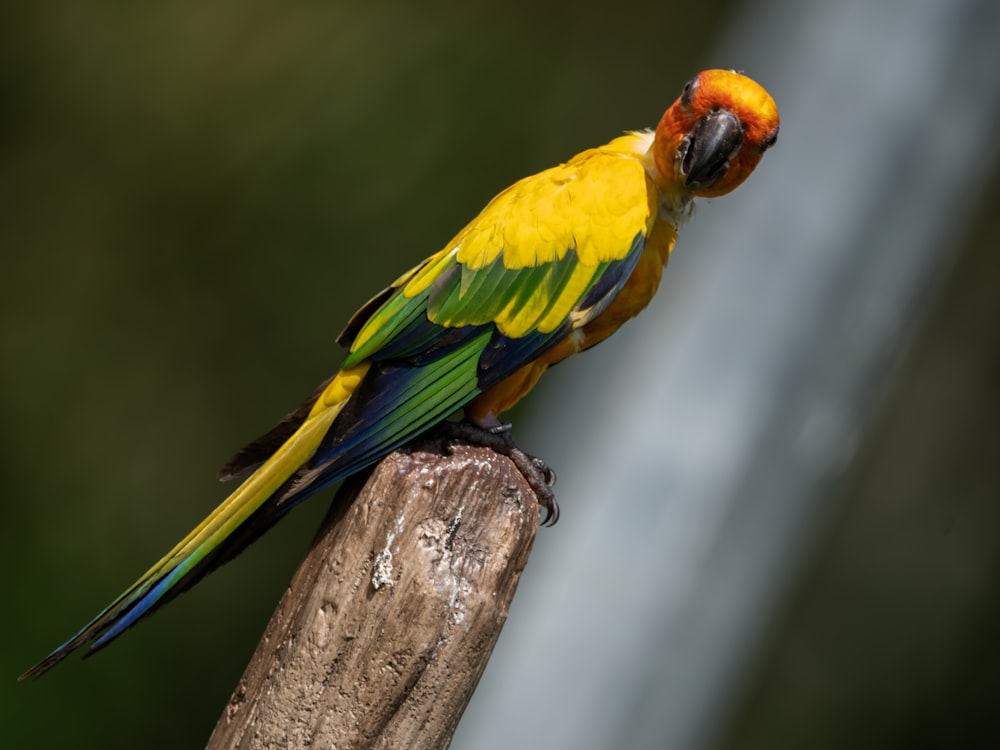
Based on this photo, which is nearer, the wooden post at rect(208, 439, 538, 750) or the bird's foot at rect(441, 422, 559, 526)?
the wooden post at rect(208, 439, 538, 750)

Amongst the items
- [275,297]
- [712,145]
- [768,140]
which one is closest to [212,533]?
[712,145]

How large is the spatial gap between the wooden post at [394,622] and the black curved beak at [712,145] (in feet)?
2.73

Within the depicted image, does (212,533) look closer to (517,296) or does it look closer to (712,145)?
(517,296)

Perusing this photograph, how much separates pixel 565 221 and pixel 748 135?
0.43m

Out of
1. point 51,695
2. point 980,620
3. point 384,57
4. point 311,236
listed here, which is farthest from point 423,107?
point 980,620

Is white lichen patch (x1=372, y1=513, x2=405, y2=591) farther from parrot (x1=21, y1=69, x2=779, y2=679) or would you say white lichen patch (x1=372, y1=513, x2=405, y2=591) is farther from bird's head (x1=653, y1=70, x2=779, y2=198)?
bird's head (x1=653, y1=70, x2=779, y2=198)

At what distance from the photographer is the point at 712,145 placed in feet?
7.54

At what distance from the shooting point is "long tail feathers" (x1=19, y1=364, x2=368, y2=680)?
6.59ft

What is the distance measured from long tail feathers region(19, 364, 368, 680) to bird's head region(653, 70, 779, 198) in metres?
0.83

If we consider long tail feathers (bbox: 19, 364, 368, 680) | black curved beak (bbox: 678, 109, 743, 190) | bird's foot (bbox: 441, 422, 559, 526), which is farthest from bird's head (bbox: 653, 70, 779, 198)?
long tail feathers (bbox: 19, 364, 368, 680)

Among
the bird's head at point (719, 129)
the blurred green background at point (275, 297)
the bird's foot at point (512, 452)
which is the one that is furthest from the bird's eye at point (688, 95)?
the blurred green background at point (275, 297)

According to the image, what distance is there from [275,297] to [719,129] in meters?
3.97

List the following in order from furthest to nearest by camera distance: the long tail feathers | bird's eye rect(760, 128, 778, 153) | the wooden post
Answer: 1. bird's eye rect(760, 128, 778, 153)
2. the long tail feathers
3. the wooden post

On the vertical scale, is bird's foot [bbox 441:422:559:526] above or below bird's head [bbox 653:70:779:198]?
below
